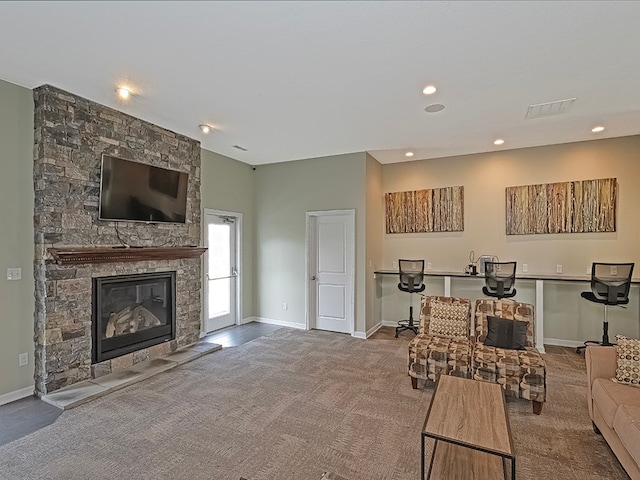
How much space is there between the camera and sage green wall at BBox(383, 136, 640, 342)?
4.80 meters

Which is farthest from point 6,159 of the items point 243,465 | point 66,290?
point 243,465

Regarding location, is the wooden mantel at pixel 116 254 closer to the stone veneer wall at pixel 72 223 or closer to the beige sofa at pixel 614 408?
the stone veneer wall at pixel 72 223

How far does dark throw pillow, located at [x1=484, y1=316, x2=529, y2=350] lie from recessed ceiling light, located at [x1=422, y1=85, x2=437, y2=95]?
8.25 ft

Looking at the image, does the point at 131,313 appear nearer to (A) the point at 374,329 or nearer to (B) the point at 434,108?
(A) the point at 374,329

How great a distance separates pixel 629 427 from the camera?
1954 mm

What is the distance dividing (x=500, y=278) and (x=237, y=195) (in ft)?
15.2

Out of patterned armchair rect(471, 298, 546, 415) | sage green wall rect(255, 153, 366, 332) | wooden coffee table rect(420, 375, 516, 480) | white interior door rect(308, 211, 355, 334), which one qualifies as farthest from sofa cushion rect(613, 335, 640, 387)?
white interior door rect(308, 211, 355, 334)

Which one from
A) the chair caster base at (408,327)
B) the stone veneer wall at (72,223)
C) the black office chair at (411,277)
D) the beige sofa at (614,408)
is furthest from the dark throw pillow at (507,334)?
the stone veneer wall at (72,223)

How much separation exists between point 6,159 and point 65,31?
1.57m

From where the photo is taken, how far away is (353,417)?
9.59ft

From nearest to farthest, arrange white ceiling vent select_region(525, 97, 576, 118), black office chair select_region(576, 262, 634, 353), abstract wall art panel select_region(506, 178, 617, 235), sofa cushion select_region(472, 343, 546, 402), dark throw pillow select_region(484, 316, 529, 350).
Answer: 1. sofa cushion select_region(472, 343, 546, 402)
2. dark throw pillow select_region(484, 316, 529, 350)
3. white ceiling vent select_region(525, 97, 576, 118)
4. black office chair select_region(576, 262, 634, 353)
5. abstract wall art panel select_region(506, 178, 617, 235)

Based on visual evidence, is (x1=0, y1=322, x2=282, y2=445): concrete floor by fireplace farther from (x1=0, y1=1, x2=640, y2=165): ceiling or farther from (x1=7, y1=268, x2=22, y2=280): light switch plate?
(x1=0, y1=1, x2=640, y2=165): ceiling

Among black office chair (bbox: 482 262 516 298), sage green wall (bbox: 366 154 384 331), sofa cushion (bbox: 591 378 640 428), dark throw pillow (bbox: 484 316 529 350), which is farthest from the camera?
sage green wall (bbox: 366 154 384 331)

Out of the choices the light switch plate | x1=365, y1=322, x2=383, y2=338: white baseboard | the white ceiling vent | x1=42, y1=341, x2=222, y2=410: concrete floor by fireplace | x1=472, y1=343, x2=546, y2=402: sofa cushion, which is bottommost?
x1=365, y1=322, x2=383, y2=338: white baseboard
